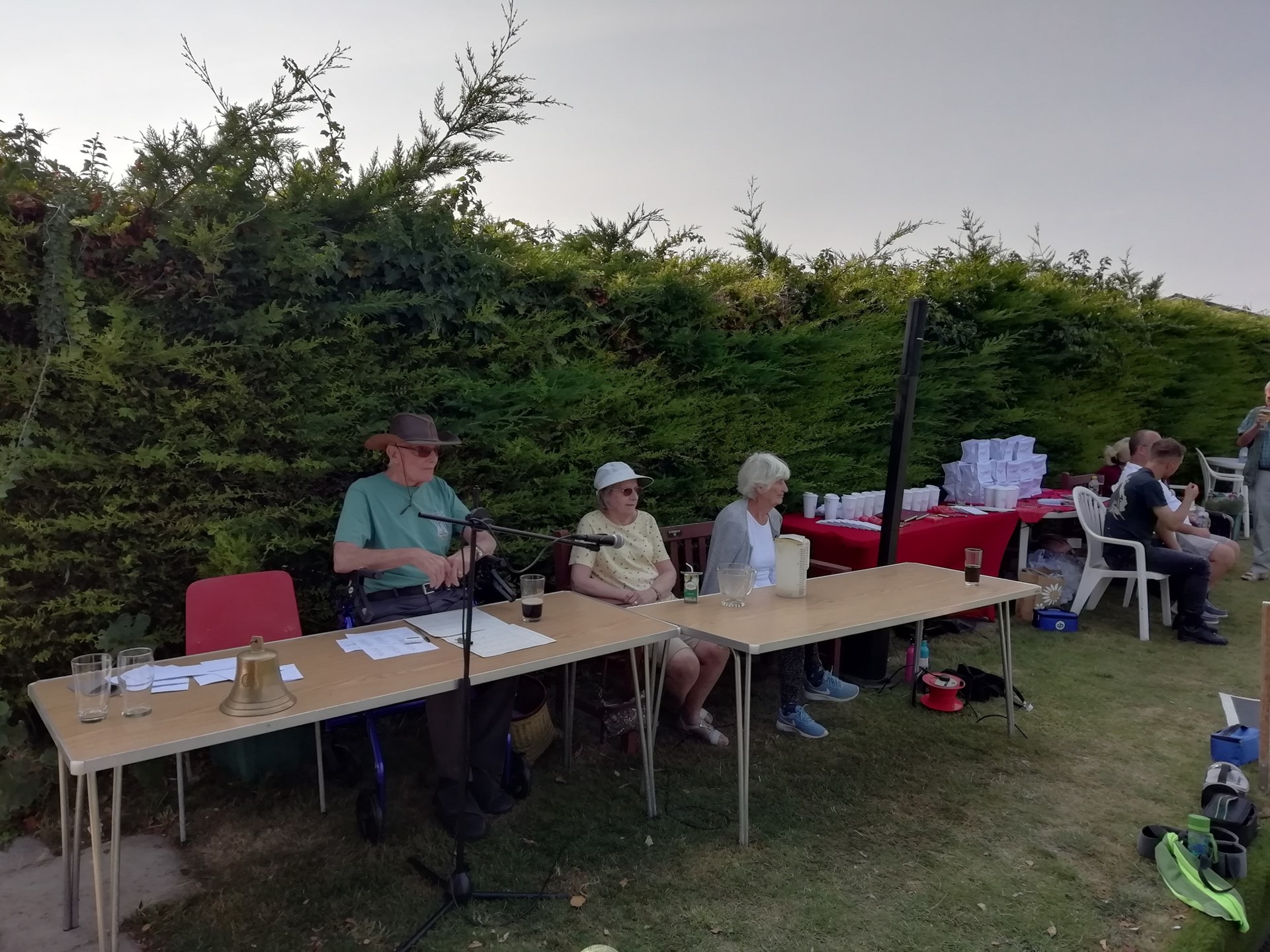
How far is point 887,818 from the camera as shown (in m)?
3.02

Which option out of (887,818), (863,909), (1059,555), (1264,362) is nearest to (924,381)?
(1059,555)

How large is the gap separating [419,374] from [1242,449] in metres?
8.35

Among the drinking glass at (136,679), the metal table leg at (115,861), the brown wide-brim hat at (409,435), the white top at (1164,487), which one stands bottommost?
the metal table leg at (115,861)

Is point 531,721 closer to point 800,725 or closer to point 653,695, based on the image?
point 653,695

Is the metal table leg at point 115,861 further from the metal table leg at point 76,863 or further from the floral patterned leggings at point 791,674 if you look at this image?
the floral patterned leggings at point 791,674

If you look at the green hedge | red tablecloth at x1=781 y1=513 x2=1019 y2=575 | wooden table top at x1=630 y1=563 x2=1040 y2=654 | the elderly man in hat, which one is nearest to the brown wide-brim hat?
the elderly man in hat

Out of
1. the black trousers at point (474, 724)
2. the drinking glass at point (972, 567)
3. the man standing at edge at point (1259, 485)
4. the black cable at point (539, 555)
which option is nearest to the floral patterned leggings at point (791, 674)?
the drinking glass at point (972, 567)

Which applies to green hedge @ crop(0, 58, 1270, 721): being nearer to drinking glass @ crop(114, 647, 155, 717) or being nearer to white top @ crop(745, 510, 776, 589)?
white top @ crop(745, 510, 776, 589)

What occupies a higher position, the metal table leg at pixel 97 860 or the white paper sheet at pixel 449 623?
the white paper sheet at pixel 449 623

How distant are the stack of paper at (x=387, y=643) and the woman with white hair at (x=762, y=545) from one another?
1591 millimetres

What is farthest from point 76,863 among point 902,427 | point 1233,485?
point 1233,485

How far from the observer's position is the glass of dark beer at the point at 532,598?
283 centimetres

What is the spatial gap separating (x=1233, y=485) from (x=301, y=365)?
10.3 metres

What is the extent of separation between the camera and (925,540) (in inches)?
198
